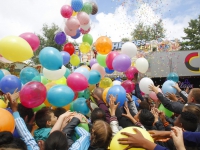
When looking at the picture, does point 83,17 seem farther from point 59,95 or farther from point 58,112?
point 58,112

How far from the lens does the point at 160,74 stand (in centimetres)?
1365

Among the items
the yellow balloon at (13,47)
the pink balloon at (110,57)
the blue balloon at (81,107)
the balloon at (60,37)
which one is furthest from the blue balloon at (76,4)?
the blue balloon at (81,107)

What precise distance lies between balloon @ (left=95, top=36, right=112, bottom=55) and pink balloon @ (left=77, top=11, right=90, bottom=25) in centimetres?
58

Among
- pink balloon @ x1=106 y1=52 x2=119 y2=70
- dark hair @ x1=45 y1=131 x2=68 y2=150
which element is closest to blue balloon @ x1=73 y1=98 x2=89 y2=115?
pink balloon @ x1=106 y1=52 x2=119 y2=70

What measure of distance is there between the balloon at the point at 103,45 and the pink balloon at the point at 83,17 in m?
0.58

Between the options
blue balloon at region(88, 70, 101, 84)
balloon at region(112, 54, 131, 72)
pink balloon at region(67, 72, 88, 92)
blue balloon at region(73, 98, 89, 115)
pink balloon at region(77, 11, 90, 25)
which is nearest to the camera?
pink balloon at region(67, 72, 88, 92)

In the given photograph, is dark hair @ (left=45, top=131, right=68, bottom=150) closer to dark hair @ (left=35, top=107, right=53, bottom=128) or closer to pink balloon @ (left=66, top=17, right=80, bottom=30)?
dark hair @ (left=35, top=107, right=53, bottom=128)

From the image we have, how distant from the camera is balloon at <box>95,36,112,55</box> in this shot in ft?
14.3

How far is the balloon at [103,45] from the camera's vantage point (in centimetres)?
435

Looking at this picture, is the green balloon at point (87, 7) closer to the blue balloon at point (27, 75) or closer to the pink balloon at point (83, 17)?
the pink balloon at point (83, 17)

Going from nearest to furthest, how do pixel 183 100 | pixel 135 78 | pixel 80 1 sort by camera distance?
pixel 183 100 → pixel 80 1 → pixel 135 78

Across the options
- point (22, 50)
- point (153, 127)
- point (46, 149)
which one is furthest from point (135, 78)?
point (46, 149)

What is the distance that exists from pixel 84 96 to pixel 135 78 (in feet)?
5.11

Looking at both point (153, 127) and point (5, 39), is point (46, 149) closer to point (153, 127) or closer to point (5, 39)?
point (153, 127)
